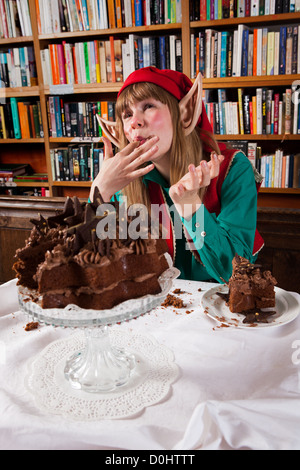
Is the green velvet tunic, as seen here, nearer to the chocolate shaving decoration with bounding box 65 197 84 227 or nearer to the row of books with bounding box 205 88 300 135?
the chocolate shaving decoration with bounding box 65 197 84 227

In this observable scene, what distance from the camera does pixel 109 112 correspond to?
3074 mm

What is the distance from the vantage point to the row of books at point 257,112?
8.65ft

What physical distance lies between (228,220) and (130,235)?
0.70m

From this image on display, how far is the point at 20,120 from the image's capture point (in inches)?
130

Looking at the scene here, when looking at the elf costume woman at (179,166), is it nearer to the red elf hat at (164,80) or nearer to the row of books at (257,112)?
the red elf hat at (164,80)

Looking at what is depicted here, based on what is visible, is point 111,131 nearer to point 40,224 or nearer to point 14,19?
point 40,224

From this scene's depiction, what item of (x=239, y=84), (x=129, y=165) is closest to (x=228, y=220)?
(x=129, y=165)

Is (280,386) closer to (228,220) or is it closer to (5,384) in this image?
(5,384)

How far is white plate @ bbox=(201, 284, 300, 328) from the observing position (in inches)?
41.8

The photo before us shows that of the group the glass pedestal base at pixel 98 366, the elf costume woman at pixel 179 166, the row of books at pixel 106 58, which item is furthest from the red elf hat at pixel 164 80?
the row of books at pixel 106 58

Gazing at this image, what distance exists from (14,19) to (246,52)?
1730mm

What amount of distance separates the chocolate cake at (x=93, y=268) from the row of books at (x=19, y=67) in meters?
2.67

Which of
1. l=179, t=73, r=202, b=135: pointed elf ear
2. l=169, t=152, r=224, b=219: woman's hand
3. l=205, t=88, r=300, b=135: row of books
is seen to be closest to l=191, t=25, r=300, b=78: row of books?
l=205, t=88, r=300, b=135: row of books

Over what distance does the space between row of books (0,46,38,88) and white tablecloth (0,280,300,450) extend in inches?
100
